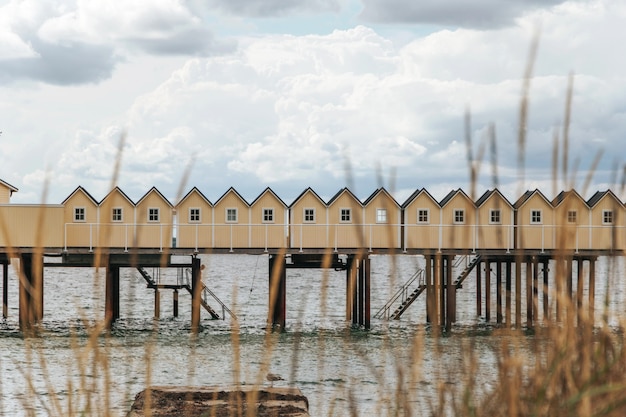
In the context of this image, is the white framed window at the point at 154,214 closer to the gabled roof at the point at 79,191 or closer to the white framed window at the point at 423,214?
the gabled roof at the point at 79,191

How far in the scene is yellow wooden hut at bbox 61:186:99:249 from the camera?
35469 millimetres

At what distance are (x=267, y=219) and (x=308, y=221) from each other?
150 centimetres

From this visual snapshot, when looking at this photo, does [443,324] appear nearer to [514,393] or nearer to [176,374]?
[176,374]

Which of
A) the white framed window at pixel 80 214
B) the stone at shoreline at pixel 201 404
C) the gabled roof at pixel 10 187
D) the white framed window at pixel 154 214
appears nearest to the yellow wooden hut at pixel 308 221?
the white framed window at pixel 154 214

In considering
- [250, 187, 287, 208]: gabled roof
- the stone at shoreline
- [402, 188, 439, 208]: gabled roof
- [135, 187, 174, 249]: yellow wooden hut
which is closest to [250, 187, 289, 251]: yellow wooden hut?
[250, 187, 287, 208]: gabled roof

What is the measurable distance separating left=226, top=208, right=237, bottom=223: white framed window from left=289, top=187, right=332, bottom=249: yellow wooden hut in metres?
2.01

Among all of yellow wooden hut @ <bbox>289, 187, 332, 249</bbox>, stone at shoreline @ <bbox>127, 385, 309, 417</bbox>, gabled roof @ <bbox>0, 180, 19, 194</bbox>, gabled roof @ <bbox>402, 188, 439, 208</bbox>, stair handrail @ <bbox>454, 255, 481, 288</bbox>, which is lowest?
stone at shoreline @ <bbox>127, 385, 309, 417</bbox>

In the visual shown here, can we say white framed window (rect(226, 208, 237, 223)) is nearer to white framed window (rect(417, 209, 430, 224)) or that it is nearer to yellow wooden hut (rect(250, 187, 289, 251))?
yellow wooden hut (rect(250, 187, 289, 251))

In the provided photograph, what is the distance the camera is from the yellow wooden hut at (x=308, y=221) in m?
35.8

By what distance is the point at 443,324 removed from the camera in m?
36.0

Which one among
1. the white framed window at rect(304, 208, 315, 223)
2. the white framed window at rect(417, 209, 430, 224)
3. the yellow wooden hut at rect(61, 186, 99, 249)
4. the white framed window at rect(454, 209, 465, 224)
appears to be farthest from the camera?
the white framed window at rect(454, 209, 465, 224)

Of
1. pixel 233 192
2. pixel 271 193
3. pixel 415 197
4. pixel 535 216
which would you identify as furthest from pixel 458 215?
pixel 233 192

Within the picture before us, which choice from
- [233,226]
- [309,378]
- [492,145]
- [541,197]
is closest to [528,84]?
[492,145]

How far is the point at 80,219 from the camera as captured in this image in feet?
118
